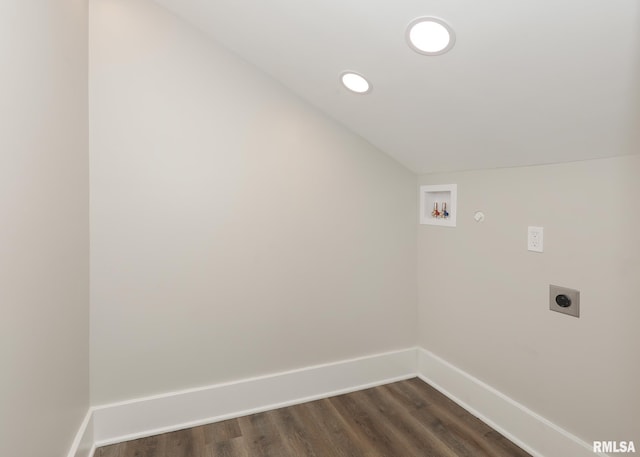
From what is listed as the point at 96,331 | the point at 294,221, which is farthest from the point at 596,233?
the point at 96,331

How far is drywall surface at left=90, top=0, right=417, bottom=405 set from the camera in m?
1.78

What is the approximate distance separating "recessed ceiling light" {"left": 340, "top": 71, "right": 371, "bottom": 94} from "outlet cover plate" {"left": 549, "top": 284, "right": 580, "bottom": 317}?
129 centimetres

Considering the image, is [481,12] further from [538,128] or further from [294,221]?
[294,221]

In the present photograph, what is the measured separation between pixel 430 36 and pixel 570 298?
127 cm

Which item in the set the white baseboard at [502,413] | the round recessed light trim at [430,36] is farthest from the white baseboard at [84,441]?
the round recessed light trim at [430,36]

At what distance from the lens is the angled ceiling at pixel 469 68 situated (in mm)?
1072

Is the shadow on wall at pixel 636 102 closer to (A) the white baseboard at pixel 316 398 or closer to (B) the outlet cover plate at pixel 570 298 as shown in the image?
(B) the outlet cover plate at pixel 570 298

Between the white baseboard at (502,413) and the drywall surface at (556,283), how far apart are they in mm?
38

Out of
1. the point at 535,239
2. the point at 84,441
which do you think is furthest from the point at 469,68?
the point at 84,441

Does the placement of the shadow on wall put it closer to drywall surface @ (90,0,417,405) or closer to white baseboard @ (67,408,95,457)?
drywall surface @ (90,0,417,405)

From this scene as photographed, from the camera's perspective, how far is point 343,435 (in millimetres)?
1876

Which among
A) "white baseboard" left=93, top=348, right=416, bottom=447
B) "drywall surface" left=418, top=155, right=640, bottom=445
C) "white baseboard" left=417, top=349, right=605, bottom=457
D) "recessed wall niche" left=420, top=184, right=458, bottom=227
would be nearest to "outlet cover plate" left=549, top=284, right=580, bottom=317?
"drywall surface" left=418, top=155, right=640, bottom=445

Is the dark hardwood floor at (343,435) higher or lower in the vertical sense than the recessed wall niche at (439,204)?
lower

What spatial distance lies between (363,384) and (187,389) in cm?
111
